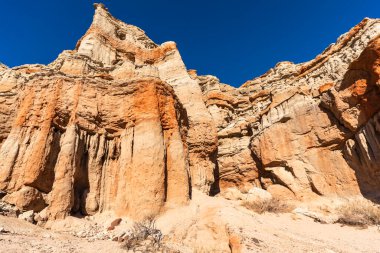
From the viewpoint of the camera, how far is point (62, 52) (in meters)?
23.3

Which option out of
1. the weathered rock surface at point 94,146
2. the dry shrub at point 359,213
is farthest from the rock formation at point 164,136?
the dry shrub at point 359,213

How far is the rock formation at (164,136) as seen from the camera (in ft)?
36.8

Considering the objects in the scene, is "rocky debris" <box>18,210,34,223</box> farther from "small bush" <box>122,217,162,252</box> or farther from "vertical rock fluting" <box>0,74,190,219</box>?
"small bush" <box>122,217,162,252</box>

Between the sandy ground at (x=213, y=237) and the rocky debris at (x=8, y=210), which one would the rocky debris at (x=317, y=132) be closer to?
the sandy ground at (x=213, y=237)

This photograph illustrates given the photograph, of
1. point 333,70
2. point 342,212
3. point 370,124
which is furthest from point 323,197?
point 333,70

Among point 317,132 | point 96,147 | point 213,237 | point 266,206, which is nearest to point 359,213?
point 266,206

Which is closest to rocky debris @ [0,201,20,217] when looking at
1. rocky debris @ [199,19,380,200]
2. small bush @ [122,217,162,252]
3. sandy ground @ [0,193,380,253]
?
sandy ground @ [0,193,380,253]

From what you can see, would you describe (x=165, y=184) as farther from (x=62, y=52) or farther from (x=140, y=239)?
(x=62, y=52)

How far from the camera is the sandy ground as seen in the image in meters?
7.01

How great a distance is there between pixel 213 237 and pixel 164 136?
619 cm

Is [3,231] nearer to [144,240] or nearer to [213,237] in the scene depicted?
[144,240]

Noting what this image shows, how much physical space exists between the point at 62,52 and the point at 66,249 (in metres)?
20.7

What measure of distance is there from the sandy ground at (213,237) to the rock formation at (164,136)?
1306 millimetres

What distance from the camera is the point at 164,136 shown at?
44.8ft
